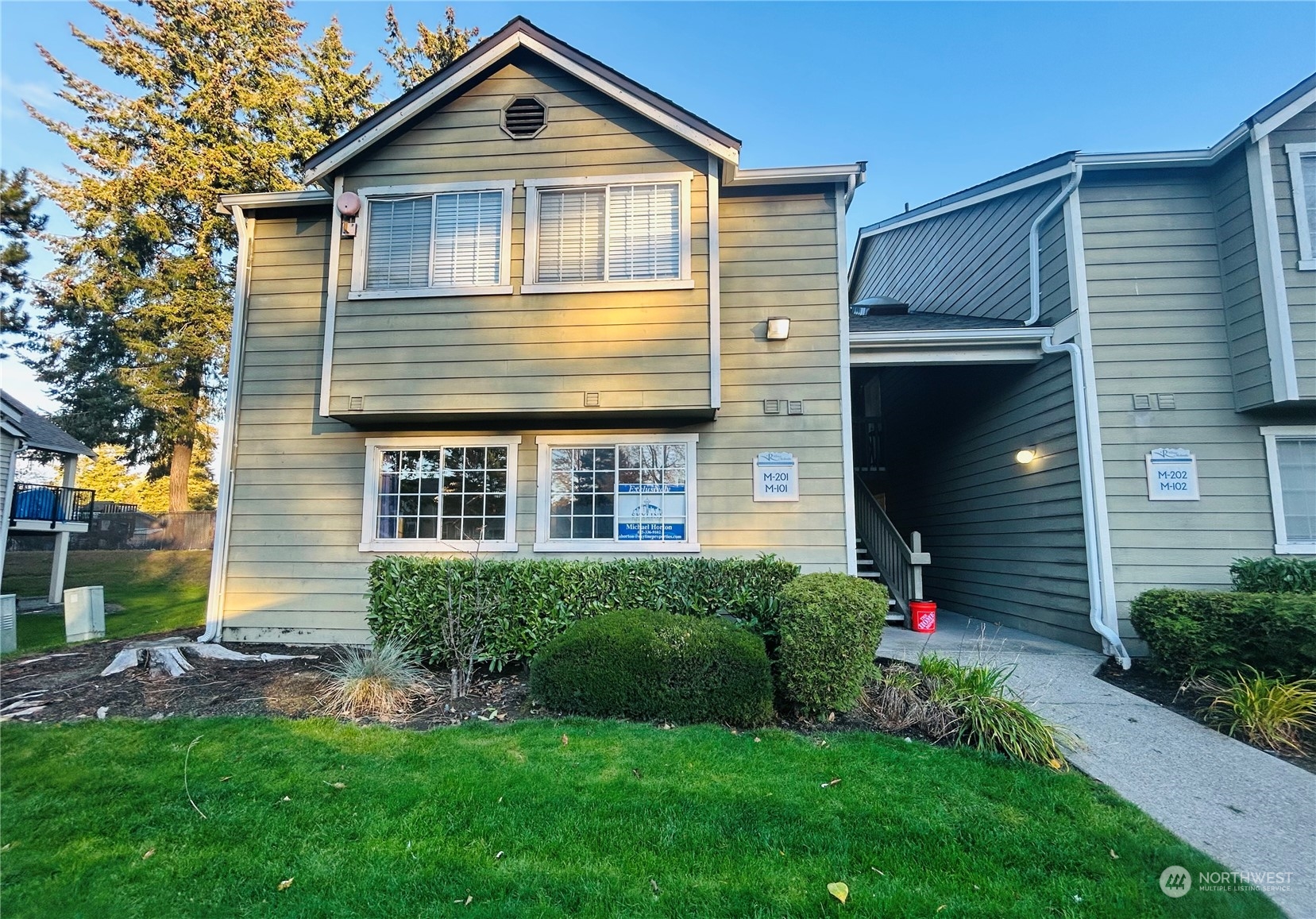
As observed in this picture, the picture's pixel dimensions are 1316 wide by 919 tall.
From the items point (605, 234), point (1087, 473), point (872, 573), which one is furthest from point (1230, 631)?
point (605, 234)

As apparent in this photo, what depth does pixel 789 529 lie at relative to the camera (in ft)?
22.1

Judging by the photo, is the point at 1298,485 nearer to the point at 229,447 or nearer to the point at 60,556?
the point at 229,447

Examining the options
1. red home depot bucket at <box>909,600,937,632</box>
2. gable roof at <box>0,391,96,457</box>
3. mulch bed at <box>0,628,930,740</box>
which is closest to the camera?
mulch bed at <box>0,628,930,740</box>

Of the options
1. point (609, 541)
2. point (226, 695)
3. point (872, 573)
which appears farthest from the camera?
point (872, 573)

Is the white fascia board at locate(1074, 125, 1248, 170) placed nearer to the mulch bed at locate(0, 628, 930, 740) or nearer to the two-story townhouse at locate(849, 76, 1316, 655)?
the two-story townhouse at locate(849, 76, 1316, 655)

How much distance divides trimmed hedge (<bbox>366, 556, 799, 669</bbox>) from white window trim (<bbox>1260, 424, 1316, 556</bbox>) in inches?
213

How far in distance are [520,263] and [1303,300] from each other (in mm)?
8448

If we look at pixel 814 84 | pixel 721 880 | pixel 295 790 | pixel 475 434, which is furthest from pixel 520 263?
pixel 814 84

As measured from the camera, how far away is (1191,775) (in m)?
3.68

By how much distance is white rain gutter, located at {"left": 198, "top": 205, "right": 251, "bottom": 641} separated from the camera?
7188 mm

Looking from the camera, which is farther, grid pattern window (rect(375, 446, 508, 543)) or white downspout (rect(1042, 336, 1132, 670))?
grid pattern window (rect(375, 446, 508, 543))

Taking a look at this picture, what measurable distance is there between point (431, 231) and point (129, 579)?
56.8 ft

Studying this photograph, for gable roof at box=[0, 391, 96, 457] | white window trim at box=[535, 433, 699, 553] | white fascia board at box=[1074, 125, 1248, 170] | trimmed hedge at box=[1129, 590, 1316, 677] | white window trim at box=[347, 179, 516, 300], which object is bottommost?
trimmed hedge at box=[1129, 590, 1316, 677]

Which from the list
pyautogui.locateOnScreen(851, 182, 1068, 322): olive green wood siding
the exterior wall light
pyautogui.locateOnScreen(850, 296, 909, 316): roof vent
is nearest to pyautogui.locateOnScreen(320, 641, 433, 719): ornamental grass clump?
the exterior wall light
